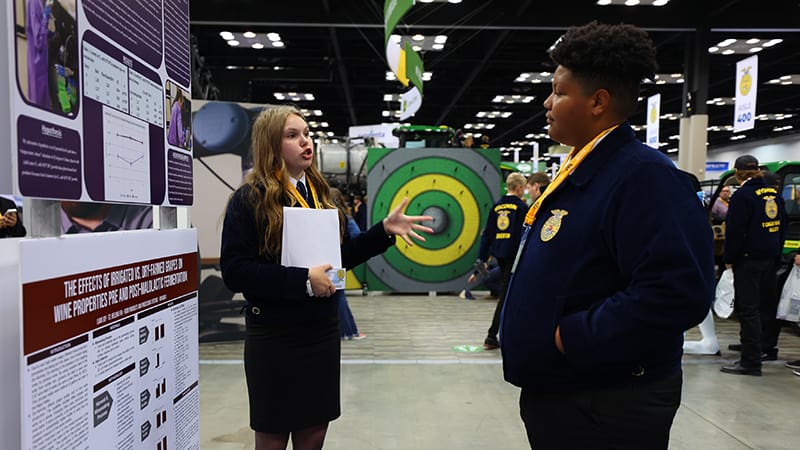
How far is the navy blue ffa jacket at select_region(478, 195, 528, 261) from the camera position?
18.9 ft

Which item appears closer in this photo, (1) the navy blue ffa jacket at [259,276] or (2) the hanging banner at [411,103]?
(1) the navy blue ffa jacket at [259,276]

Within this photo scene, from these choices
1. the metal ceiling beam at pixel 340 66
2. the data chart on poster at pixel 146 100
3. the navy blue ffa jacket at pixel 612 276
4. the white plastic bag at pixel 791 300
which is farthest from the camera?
the metal ceiling beam at pixel 340 66

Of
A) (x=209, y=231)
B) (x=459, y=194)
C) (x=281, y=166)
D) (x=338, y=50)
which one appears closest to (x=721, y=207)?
(x=459, y=194)

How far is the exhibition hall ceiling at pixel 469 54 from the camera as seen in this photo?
9.69 meters

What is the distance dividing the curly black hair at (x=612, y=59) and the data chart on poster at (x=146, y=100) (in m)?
1.06

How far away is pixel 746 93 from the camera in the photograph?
1027cm

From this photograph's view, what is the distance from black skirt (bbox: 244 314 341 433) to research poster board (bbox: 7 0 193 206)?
1.72ft

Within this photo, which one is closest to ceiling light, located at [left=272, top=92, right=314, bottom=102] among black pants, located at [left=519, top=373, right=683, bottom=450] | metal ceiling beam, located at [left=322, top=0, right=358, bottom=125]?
metal ceiling beam, located at [left=322, top=0, right=358, bottom=125]

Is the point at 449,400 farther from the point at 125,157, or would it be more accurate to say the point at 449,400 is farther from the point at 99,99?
the point at 99,99

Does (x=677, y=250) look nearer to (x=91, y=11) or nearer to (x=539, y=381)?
(x=539, y=381)

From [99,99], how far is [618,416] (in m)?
1.35

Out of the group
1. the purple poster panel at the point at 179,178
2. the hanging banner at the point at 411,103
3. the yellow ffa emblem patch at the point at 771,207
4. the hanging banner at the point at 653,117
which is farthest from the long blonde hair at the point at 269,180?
the hanging banner at the point at 653,117

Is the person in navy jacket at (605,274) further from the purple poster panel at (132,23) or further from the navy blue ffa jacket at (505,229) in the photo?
the navy blue ffa jacket at (505,229)

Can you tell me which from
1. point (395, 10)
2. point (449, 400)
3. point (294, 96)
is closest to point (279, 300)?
point (449, 400)
